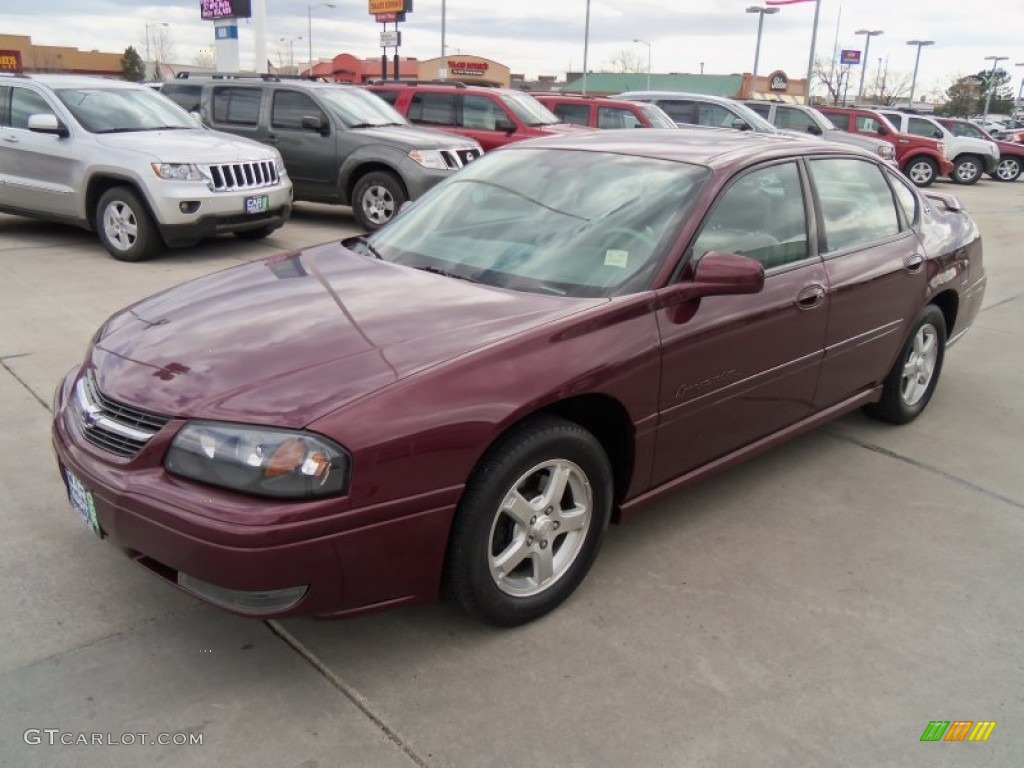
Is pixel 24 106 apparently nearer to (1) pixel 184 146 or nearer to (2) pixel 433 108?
(1) pixel 184 146

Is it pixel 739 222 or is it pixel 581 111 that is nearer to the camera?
pixel 739 222

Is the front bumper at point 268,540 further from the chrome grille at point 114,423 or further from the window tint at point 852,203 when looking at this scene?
the window tint at point 852,203

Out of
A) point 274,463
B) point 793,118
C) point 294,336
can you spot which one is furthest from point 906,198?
point 793,118

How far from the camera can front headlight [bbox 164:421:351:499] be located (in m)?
2.24

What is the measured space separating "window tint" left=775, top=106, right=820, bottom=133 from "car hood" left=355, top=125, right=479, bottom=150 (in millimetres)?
10283

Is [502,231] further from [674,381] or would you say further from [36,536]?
[36,536]

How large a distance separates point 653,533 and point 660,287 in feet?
3.56

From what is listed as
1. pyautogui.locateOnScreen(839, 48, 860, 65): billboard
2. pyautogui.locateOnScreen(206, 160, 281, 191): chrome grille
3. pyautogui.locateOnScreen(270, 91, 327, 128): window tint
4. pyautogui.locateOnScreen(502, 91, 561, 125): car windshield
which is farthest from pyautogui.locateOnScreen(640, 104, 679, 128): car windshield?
pyautogui.locateOnScreen(839, 48, 860, 65): billboard

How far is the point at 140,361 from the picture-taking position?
269 centimetres

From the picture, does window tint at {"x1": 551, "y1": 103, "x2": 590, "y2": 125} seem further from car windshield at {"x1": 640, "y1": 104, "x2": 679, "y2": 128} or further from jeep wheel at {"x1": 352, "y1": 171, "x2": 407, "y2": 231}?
jeep wheel at {"x1": 352, "y1": 171, "x2": 407, "y2": 231}

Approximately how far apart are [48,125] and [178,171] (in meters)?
1.35

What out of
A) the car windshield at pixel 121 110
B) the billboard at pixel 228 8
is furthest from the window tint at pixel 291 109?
the billboard at pixel 228 8

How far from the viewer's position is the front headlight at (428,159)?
385 inches

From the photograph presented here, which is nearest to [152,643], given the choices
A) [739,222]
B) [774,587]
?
[774,587]
